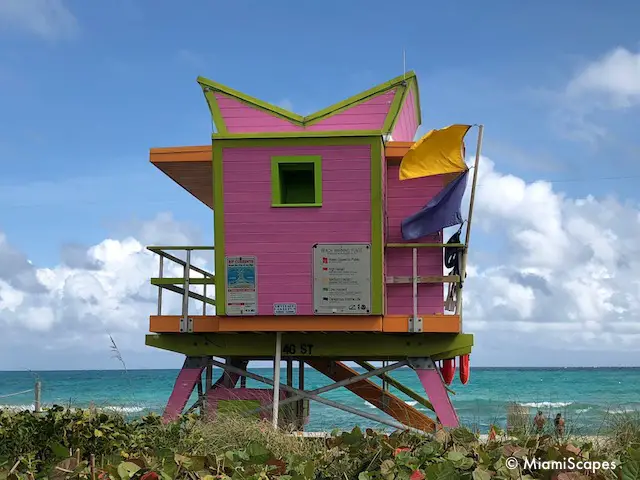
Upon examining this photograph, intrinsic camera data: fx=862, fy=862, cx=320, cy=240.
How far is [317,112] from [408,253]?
118 inches

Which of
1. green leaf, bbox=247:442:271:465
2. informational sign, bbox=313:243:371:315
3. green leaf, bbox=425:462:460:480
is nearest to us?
green leaf, bbox=425:462:460:480

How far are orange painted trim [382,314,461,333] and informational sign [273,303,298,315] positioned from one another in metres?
1.48

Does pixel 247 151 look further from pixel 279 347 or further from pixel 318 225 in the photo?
pixel 279 347

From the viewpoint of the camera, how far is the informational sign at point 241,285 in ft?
45.7

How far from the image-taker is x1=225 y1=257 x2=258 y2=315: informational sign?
13930mm

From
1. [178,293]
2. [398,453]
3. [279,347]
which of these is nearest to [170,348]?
[178,293]

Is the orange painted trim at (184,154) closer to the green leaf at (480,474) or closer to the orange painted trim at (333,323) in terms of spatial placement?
the orange painted trim at (333,323)

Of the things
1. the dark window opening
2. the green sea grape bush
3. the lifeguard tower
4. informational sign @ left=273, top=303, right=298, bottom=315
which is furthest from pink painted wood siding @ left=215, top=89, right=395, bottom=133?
the green sea grape bush

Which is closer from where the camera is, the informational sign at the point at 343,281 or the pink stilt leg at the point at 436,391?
the informational sign at the point at 343,281

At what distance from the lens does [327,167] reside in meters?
14.1

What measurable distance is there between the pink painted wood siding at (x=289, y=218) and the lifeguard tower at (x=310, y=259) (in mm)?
16

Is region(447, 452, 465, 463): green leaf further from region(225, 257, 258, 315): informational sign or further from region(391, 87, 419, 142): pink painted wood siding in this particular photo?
region(391, 87, 419, 142): pink painted wood siding

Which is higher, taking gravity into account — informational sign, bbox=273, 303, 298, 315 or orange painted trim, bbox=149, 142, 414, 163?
orange painted trim, bbox=149, 142, 414, 163

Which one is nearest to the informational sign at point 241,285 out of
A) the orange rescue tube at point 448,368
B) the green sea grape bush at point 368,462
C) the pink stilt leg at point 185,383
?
the pink stilt leg at point 185,383
